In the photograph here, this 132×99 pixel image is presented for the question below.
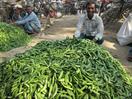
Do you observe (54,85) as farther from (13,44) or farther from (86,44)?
(13,44)

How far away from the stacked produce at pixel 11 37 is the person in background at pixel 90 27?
2.36 m

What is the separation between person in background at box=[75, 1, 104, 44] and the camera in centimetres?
856

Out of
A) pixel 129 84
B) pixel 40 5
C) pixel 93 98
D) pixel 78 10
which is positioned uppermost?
pixel 93 98

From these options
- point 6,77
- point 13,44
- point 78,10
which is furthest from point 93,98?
point 78,10

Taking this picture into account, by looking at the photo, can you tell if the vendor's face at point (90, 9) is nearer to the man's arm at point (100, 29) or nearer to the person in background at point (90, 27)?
the person in background at point (90, 27)

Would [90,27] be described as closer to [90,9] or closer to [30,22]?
[90,9]

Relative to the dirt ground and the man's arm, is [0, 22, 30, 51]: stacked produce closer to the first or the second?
the dirt ground

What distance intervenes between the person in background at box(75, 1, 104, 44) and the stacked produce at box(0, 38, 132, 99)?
2907mm

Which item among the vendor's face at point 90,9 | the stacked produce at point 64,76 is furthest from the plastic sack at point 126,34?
the stacked produce at point 64,76

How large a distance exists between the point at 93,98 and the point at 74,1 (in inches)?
784

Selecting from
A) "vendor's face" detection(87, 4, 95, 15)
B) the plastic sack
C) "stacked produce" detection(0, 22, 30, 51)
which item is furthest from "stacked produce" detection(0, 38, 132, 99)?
the plastic sack

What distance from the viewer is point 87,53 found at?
18.1ft

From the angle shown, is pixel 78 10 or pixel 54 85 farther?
pixel 78 10

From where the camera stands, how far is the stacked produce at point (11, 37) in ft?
33.6
